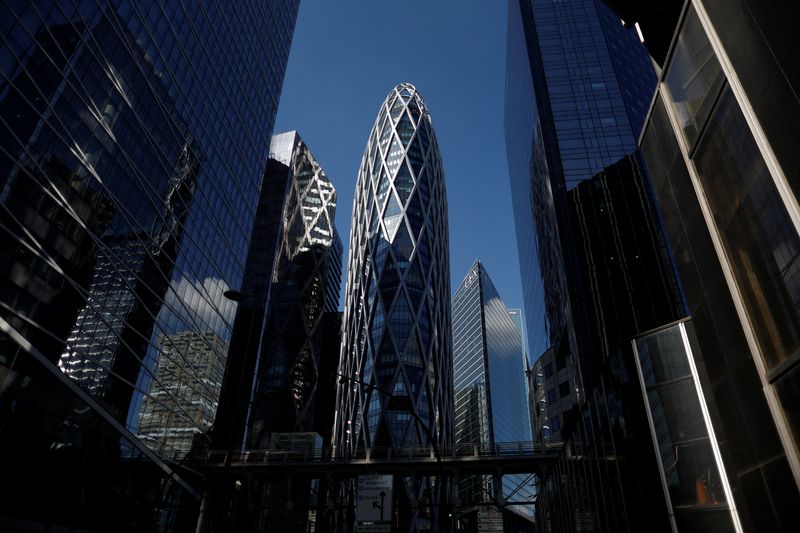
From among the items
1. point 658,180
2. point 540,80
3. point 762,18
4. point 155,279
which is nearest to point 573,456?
point 658,180

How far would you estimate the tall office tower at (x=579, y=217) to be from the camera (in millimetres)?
57875

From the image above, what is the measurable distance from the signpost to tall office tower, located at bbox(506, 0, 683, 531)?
9617 mm

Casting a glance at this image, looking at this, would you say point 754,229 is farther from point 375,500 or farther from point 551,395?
point 551,395

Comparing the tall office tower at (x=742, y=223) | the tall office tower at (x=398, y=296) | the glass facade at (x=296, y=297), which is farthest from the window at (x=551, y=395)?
the tall office tower at (x=742, y=223)

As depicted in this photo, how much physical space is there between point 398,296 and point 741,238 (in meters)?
111

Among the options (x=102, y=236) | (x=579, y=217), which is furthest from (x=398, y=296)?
(x=102, y=236)

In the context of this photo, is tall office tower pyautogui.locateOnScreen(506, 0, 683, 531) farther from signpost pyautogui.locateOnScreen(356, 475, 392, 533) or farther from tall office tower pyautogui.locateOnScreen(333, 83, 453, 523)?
tall office tower pyautogui.locateOnScreen(333, 83, 453, 523)

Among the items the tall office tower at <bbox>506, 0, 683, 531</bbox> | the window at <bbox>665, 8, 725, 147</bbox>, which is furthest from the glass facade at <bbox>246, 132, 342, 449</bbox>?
the window at <bbox>665, 8, 725, 147</bbox>

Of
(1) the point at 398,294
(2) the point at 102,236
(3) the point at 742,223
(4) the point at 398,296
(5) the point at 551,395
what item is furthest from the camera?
(1) the point at 398,294

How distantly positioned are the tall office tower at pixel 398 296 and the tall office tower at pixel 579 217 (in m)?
28.2

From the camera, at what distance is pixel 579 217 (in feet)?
217

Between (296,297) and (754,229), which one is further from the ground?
(296,297)

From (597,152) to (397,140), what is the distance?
7756cm

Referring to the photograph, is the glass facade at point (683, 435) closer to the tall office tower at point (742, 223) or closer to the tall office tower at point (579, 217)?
the tall office tower at point (742, 223)
